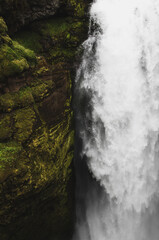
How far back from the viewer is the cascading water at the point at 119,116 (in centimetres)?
520

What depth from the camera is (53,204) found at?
4.79 meters

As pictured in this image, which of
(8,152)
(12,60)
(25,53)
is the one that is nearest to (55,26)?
(25,53)

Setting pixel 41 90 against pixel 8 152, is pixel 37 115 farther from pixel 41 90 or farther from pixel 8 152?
pixel 8 152

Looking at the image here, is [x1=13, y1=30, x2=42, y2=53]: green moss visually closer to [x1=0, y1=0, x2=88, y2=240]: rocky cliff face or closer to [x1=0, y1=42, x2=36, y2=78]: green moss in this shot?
[x1=0, y1=0, x2=88, y2=240]: rocky cliff face

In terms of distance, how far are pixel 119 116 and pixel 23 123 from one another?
9.21ft

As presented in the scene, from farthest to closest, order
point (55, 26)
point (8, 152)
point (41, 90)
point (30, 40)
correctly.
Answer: point (55, 26)
point (30, 40)
point (41, 90)
point (8, 152)

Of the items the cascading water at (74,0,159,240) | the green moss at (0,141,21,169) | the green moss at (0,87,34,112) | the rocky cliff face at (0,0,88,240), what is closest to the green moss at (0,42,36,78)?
the rocky cliff face at (0,0,88,240)

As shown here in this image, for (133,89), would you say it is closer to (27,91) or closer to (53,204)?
(27,91)

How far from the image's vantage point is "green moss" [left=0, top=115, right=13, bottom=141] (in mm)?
3662

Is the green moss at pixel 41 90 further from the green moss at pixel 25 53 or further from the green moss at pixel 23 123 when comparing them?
the green moss at pixel 25 53

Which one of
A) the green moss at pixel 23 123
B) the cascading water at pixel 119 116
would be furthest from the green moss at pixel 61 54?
the green moss at pixel 23 123

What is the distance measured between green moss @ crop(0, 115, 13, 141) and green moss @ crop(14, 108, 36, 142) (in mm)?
120

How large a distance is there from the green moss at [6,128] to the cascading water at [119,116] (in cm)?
248

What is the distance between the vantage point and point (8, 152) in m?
3.67
